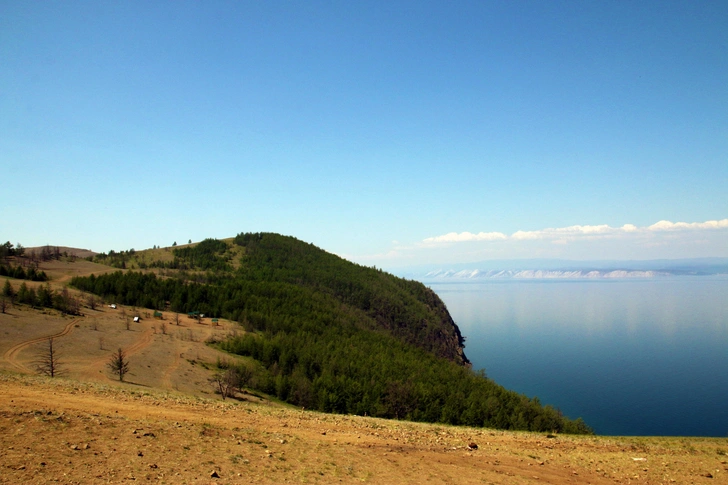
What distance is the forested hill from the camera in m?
53.0

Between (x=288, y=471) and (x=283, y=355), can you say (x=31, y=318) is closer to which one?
(x=283, y=355)

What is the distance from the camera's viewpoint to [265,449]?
14922 mm

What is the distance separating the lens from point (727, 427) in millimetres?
61219

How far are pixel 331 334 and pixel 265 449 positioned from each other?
67.2m

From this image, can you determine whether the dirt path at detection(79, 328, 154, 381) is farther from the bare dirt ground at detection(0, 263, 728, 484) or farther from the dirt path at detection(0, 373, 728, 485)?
the dirt path at detection(0, 373, 728, 485)

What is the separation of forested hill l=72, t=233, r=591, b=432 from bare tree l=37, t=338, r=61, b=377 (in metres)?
20.2

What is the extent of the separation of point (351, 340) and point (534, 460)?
64.3m

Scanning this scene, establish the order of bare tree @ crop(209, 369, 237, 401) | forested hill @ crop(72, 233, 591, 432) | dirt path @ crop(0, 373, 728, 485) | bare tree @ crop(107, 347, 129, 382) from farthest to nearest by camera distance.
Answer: forested hill @ crop(72, 233, 591, 432)
bare tree @ crop(209, 369, 237, 401)
bare tree @ crop(107, 347, 129, 382)
dirt path @ crop(0, 373, 728, 485)

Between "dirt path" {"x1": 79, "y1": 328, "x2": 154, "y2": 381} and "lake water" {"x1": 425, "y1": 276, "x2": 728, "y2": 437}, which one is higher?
"dirt path" {"x1": 79, "y1": 328, "x2": 154, "y2": 381}

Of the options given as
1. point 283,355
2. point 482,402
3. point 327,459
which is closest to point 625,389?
point 482,402

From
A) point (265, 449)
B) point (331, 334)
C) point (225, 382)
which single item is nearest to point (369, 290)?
point (331, 334)

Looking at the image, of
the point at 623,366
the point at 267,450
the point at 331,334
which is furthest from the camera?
the point at 623,366

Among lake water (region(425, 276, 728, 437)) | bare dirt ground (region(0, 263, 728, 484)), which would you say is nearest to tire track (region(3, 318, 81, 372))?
bare dirt ground (region(0, 263, 728, 484))

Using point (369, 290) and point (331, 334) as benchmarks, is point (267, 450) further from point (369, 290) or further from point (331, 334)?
point (369, 290)
